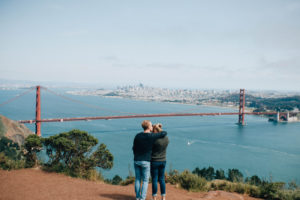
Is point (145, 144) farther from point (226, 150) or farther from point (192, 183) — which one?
point (226, 150)

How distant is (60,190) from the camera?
2.29 m

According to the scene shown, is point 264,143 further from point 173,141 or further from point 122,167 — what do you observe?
point 122,167

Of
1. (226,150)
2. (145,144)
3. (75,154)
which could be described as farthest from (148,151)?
(226,150)

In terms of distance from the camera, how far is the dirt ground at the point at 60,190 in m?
2.13

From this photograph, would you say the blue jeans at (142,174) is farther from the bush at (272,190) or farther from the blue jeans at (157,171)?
the bush at (272,190)

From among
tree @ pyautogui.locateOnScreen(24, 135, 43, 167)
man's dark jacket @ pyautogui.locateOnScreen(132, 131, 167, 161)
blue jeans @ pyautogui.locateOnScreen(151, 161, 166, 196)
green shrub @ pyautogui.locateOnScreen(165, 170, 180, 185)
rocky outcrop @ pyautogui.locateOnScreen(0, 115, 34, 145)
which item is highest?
man's dark jacket @ pyautogui.locateOnScreen(132, 131, 167, 161)

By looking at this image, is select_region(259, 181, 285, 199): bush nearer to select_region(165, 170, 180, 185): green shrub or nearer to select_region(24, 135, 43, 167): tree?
select_region(165, 170, 180, 185): green shrub

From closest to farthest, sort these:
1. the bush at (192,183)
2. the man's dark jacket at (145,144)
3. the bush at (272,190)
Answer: the man's dark jacket at (145,144) → the bush at (272,190) → the bush at (192,183)

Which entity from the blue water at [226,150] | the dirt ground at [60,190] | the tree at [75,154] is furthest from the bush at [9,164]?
the blue water at [226,150]

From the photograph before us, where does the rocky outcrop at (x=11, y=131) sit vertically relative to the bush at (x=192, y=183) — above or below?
below

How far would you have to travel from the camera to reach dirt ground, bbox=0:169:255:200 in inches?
84.0

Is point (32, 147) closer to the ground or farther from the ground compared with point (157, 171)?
closer to the ground

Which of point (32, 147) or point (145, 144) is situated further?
point (32, 147)

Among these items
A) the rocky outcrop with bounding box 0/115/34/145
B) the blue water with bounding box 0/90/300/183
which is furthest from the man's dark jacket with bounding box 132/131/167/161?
the rocky outcrop with bounding box 0/115/34/145
